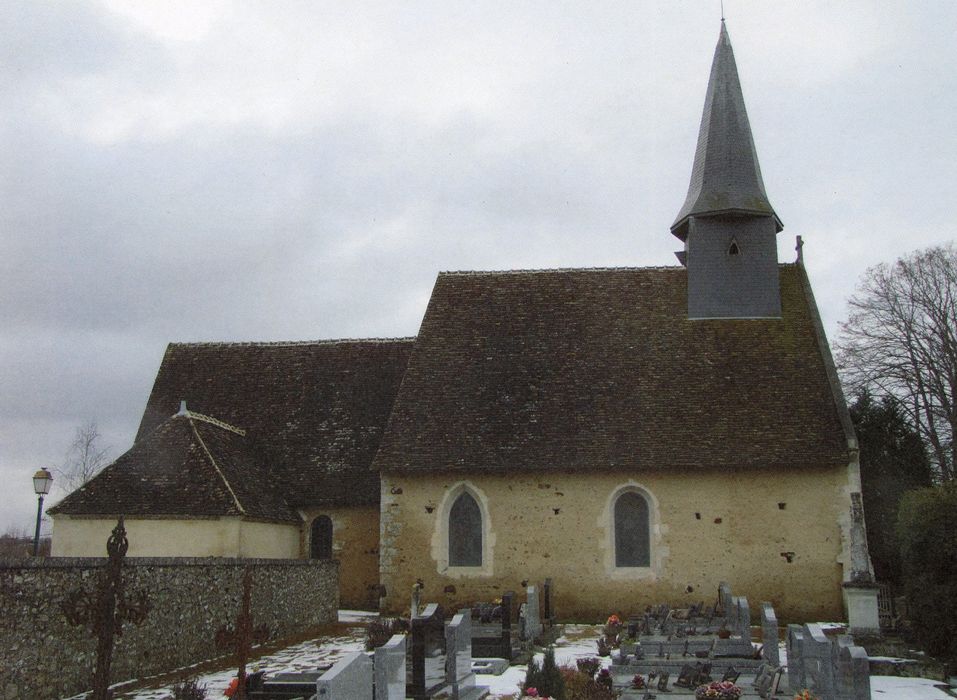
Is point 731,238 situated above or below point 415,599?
above

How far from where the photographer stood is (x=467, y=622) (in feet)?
42.2

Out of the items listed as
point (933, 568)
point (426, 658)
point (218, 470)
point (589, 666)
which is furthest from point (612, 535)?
point (426, 658)

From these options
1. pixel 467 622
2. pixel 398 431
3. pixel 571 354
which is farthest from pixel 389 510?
pixel 467 622

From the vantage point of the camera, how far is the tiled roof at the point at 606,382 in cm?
2084

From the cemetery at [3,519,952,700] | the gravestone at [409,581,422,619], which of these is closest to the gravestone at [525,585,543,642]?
the cemetery at [3,519,952,700]

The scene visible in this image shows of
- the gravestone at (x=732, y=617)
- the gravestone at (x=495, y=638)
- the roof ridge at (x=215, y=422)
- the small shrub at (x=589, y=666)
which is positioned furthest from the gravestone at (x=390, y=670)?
the roof ridge at (x=215, y=422)

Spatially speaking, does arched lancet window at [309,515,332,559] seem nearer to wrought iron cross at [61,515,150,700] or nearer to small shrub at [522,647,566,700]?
wrought iron cross at [61,515,150,700]

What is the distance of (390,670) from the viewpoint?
10.2m

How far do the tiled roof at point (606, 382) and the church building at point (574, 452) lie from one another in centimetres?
5

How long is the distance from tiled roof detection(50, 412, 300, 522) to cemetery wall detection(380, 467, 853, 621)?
3.30m

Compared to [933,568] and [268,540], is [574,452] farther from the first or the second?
[933,568]

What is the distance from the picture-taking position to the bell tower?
2400cm

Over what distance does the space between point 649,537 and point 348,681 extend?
13.5 metres

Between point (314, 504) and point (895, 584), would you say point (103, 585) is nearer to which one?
point (314, 504)
